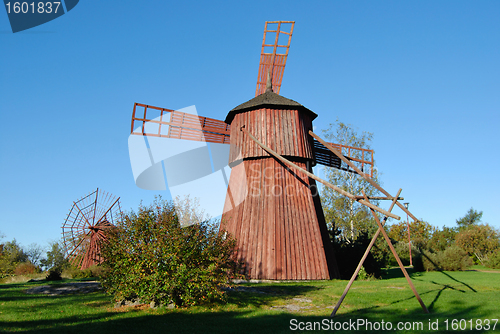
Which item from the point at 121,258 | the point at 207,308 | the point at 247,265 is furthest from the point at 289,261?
the point at 121,258

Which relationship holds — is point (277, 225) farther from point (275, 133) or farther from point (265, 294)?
point (265, 294)

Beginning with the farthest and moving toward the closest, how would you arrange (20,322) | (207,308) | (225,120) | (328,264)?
(225,120) < (328,264) < (207,308) < (20,322)

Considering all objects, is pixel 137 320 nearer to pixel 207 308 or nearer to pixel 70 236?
pixel 207 308

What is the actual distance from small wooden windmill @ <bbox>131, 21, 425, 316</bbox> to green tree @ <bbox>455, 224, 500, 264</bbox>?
28183 millimetres

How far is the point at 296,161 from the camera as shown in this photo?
16484 mm

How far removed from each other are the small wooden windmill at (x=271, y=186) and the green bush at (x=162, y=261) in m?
6.11

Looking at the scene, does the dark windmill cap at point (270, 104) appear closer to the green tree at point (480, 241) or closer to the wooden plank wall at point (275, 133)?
the wooden plank wall at point (275, 133)

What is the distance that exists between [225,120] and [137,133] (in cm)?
439

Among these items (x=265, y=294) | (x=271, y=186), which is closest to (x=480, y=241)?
(x=271, y=186)

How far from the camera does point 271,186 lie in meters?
15.8

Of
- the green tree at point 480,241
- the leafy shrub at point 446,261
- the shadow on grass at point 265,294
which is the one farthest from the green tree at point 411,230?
the shadow on grass at point 265,294

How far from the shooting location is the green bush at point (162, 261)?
25.8 ft

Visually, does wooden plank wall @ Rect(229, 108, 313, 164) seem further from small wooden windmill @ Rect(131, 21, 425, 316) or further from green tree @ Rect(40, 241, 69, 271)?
green tree @ Rect(40, 241, 69, 271)

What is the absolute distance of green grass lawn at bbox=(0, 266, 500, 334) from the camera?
6512 mm
